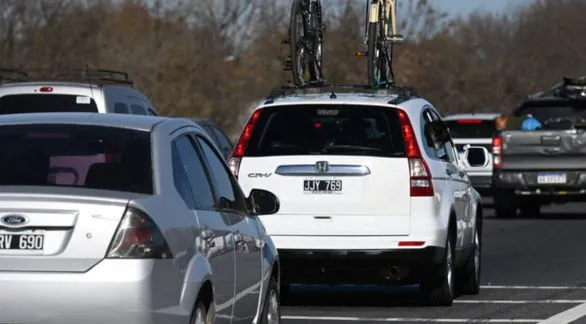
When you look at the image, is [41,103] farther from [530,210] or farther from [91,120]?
[530,210]

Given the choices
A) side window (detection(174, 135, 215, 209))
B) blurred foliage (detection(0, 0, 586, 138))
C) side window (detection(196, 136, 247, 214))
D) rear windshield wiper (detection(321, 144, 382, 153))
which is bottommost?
blurred foliage (detection(0, 0, 586, 138))

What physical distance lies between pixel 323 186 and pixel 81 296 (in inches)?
235

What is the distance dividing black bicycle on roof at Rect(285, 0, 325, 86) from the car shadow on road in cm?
322

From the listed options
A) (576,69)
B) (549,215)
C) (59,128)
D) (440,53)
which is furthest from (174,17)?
(59,128)

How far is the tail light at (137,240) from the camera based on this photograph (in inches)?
287

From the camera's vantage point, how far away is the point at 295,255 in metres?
13.0

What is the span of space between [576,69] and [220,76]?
32.1 m

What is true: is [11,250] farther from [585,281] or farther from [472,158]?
[585,281]

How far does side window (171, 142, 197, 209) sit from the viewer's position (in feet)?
26.3

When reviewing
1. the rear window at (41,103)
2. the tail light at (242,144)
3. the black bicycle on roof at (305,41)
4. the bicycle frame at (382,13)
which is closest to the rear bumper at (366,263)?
the tail light at (242,144)

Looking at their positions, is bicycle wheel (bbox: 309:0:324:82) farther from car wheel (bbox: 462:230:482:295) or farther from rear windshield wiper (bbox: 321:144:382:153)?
rear windshield wiper (bbox: 321:144:382:153)

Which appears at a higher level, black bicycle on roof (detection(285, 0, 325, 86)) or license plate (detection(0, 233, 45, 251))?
license plate (detection(0, 233, 45, 251))

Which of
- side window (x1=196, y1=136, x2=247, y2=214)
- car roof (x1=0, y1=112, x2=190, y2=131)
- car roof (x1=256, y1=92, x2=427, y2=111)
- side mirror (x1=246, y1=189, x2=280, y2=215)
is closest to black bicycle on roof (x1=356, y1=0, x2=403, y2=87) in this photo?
car roof (x1=256, y1=92, x2=427, y2=111)

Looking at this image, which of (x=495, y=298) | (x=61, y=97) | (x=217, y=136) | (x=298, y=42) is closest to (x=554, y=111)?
(x=217, y=136)
